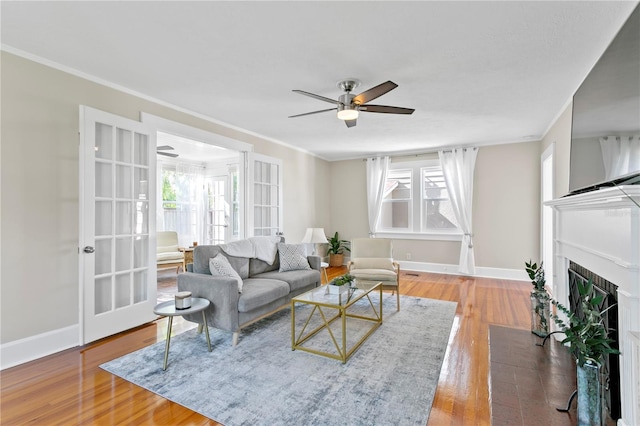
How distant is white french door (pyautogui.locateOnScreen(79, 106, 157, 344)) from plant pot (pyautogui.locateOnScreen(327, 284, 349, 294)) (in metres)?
2.10

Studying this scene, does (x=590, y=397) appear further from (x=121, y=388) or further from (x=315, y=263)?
(x=315, y=263)

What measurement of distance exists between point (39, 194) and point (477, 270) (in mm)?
6616

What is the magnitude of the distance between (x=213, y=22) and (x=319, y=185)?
510cm

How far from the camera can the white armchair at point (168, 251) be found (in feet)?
18.6

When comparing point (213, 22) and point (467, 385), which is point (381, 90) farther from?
point (467, 385)

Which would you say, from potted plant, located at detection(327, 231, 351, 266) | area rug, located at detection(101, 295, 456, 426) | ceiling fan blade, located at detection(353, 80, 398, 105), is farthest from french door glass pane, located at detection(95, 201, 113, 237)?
potted plant, located at detection(327, 231, 351, 266)

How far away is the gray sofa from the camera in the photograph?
2826mm

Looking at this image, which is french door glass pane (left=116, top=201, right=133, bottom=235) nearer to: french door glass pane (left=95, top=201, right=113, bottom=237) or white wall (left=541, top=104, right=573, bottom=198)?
french door glass pane (left=95, top=201, right=113, bottom=237)

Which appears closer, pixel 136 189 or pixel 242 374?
pixel 242 374

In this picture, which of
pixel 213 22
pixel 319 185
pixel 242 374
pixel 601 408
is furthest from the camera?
pixel 319 185

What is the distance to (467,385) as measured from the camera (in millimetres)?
2234

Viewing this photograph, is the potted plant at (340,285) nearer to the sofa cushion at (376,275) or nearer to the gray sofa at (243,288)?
the gray sofa at (243,288)

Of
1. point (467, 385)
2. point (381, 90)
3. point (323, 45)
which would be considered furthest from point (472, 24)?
point (467, 385)

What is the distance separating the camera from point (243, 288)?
3.18 metres
